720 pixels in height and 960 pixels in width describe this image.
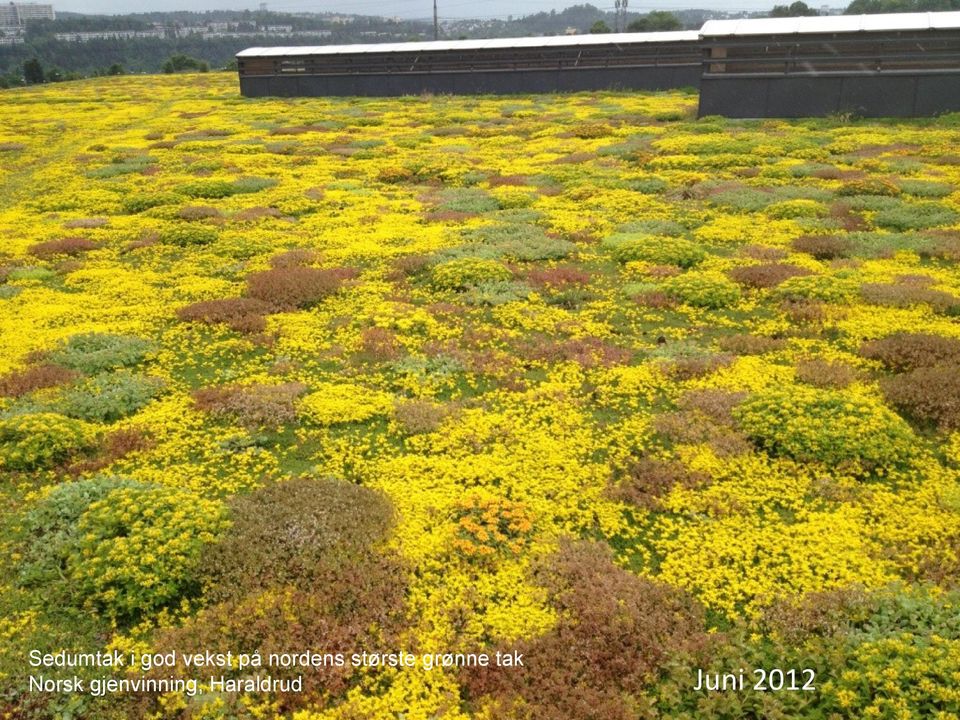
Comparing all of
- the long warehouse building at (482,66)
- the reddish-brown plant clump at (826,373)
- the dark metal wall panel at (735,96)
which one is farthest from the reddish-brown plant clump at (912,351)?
the long warehouse building at (482,66)

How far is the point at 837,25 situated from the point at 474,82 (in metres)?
24.3

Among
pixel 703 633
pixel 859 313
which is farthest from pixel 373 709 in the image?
pixel 859 313

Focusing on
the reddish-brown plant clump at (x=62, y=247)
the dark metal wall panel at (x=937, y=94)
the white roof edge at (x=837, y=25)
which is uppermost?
the white roof edge at (x=837, y=25)

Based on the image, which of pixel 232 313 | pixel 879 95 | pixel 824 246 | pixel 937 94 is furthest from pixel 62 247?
pixel 937 94

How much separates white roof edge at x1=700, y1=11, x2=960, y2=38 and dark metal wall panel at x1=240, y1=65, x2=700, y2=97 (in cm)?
963

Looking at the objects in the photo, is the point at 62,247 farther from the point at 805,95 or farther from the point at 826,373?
the point at 805,95

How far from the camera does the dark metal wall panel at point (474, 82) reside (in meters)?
47.9

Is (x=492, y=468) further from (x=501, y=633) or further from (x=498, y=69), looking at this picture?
(x=498, y=69)

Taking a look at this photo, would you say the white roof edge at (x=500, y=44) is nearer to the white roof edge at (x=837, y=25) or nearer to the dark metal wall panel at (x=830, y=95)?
the white roof edge at (x=837, y=25)

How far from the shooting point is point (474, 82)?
168 ft

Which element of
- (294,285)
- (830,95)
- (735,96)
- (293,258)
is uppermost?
(735,96)

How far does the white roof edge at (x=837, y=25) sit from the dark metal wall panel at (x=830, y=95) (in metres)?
2.02

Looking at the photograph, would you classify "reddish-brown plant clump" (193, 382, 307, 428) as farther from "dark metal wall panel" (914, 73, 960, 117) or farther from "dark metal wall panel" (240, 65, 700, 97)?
"dark metal wall panel" (240, 65, 700, 97)

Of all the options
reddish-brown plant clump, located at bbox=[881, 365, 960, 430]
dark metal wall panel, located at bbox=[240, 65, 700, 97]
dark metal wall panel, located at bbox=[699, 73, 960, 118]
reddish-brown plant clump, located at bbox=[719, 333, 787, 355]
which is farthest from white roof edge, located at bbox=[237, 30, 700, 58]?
reddish-brown plant clump, located at bbox=[881, 365, 960, 430]
